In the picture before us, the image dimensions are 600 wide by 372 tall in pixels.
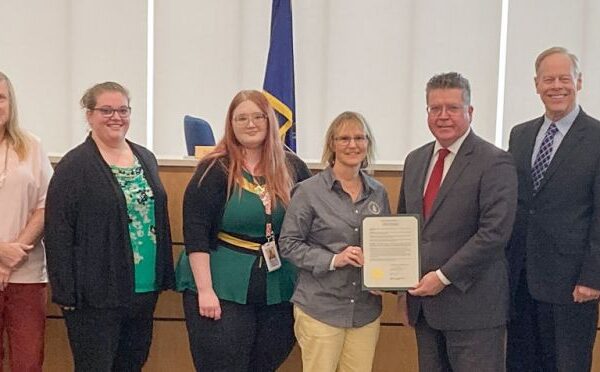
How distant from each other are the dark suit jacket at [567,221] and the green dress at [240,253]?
0.96 metres

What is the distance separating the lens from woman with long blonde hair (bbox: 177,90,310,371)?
2574mm

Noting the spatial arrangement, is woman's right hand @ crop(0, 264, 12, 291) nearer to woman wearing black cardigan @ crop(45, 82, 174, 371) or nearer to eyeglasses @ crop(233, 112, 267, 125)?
woman wearing black cardigan @ crop(45, 82, 174, 371)

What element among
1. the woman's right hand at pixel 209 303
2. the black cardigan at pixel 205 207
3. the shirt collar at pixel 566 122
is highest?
the shirt collar at pixel 566 122

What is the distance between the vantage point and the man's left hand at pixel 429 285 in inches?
93.3

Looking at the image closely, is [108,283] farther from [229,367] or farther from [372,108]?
[372,108]

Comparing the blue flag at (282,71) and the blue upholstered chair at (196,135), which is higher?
the blue flag at (282,71)

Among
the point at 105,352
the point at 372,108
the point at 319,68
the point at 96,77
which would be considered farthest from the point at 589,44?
the point at 105,352

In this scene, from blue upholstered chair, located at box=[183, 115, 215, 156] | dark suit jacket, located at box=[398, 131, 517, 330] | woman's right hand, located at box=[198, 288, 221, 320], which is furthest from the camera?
blue upholstered chair, located at box=[183, 115, 215, 156]

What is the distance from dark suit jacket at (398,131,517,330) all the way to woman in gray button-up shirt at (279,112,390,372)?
0.78 ft

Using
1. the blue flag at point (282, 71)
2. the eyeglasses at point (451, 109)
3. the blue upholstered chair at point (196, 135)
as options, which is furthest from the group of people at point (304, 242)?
the blue flag at point (282, 71)

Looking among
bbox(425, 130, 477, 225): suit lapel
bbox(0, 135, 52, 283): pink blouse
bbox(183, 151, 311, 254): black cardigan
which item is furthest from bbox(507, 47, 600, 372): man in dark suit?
bbox(0, 135, 52, 283): pink blouse

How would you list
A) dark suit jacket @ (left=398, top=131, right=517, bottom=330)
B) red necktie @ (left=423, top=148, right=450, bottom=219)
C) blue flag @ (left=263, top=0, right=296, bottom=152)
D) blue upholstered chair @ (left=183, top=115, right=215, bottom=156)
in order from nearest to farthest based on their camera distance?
1. dark suit jacket @ (left=398, top=131, right=517, bottom=330)
2. red necktie @ (left=423, top=148, right=450, bottom=219)
3. blue upholstered chair @ (left=183, top=115, right=215, bottom=156)
4. blue flag @ (left=263, top=0, right=296, bottom=152)

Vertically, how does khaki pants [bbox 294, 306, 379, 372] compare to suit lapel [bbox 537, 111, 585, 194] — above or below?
Answer: below

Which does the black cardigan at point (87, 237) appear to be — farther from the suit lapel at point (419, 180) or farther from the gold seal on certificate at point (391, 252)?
the suit lapel at point (419, 180)
